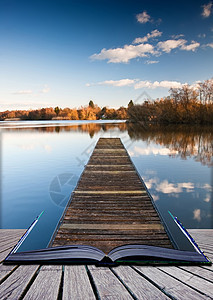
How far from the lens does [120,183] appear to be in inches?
245

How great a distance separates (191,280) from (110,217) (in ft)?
8.65

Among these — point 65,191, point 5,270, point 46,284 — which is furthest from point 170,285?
point 65,191

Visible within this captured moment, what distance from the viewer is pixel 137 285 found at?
1407 mm

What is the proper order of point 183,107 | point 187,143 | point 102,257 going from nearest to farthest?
Result: point 102,257 < point 187,143 < point 183,107

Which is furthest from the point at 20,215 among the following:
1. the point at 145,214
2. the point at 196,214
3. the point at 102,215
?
the point at 196,214

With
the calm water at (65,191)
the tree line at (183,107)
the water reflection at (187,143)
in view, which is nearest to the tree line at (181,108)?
the tree line at (183,107)

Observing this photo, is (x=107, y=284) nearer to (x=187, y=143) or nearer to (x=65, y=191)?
(x=65, y=191)

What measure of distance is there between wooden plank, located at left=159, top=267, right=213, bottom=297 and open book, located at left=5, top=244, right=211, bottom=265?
4.9 inches

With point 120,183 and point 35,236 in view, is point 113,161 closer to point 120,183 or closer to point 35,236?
point 120,183

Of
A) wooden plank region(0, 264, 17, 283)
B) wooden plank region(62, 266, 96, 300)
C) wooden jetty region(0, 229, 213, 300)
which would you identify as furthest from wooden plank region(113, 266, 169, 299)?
wooden plank region(0, 264, 17, 283)

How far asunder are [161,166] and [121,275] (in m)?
9.64

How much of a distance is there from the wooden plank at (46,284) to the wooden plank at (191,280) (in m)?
0.95

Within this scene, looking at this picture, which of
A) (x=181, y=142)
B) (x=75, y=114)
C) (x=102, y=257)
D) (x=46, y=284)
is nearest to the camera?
(x=46, y=284)

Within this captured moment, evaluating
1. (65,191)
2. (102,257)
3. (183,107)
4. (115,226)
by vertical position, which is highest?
(183,107)
